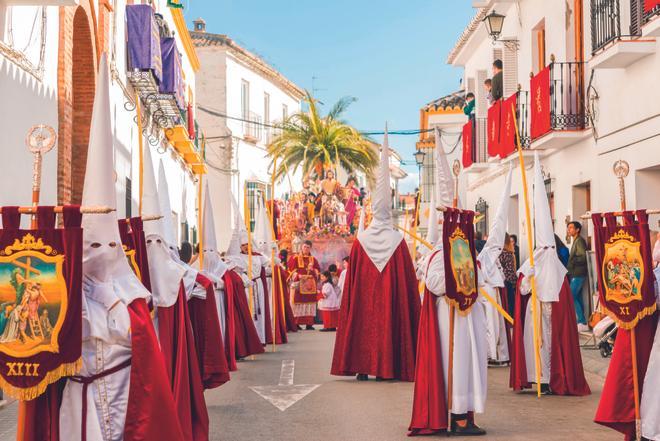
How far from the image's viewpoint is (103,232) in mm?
5285

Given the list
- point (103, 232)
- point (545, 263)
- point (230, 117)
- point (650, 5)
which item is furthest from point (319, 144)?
point (103, 232)

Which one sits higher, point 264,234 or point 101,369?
point 264,234

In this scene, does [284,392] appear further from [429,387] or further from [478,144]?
[478,144]

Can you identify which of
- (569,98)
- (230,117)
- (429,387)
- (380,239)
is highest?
(230,117)

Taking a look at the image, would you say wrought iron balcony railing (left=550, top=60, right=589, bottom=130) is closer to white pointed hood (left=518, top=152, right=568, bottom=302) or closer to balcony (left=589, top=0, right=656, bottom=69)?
balcony (left=589, top=0, right=656, bottom=69)

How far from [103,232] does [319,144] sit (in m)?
35.3

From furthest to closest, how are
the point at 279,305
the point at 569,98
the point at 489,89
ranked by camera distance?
the point at 489,89
the point at 279,305
the point at 569,98

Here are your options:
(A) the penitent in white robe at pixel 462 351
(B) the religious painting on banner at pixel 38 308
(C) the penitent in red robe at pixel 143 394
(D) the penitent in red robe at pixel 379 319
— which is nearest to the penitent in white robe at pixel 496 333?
(D) the penitent in red robe at pixel 379 319

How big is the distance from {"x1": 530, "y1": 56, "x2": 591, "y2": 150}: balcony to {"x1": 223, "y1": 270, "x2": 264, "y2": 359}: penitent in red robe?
7313 mm

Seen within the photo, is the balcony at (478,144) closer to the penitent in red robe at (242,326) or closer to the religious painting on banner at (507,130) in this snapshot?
the religious painting on banner at (507,130)

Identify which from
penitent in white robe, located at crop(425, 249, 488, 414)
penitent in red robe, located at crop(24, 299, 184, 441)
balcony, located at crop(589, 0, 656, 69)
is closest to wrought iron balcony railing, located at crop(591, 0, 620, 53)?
balcony, located at crop(589, 0, 656, 69)

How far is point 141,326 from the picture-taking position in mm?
5312

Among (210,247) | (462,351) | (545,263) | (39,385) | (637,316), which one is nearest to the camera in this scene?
(39,385)

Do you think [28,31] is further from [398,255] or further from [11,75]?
[398,255]
